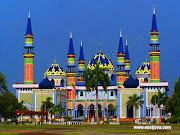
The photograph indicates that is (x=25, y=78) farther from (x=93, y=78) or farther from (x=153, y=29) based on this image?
(x=93, y=78)

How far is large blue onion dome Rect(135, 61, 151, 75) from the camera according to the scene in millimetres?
185000

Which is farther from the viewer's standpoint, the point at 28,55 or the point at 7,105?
the point at 28,55

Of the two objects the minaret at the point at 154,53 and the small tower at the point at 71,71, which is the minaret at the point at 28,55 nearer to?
the small tower at the point at 71,71

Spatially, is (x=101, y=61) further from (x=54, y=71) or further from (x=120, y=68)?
(x=54, y=71)

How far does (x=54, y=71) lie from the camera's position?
183875mm

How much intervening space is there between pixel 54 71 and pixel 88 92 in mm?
17851

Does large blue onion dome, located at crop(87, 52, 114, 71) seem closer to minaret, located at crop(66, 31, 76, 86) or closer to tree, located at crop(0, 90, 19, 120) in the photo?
minaret, located at crop(66, 31, 76, 86)

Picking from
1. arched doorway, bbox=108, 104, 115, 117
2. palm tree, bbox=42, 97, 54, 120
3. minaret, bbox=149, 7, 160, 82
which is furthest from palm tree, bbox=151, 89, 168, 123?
palm tree, bbox=42, 97, 54, 120

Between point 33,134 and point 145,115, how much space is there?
10136 cm

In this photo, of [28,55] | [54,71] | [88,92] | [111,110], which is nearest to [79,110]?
[88,92]

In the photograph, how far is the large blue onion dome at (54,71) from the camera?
183 m

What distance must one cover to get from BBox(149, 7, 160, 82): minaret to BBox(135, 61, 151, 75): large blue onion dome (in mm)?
28060

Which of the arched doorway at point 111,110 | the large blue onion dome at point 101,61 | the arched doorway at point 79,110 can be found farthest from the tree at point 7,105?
the large blue onion dome at point 101,61

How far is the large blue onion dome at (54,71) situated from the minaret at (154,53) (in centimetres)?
3593
